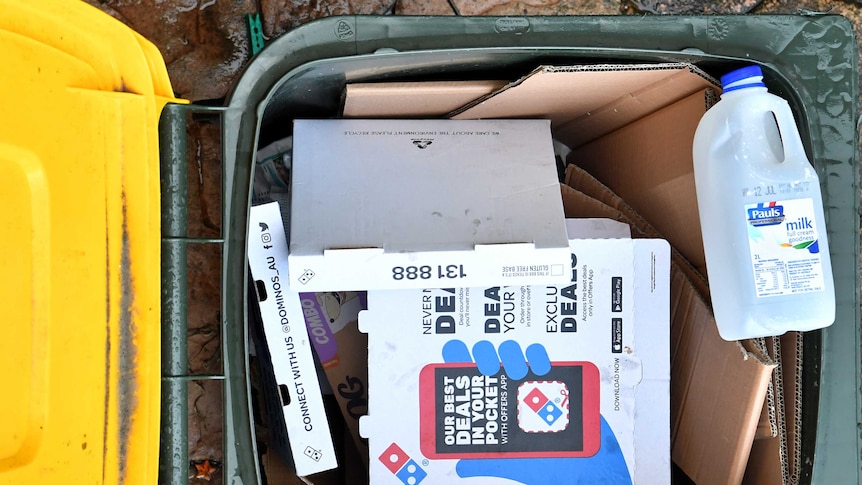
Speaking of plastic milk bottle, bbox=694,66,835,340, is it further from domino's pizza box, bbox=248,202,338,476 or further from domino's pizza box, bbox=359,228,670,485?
domino's pizza box, bbox=248,202,338,476

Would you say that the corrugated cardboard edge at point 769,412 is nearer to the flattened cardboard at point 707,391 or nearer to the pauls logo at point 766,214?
the flattened cardboard at point 707,391

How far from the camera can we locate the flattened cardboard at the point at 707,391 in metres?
0.99

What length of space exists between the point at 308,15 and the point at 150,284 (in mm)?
894

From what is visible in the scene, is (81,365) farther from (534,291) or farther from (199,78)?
(199,78)

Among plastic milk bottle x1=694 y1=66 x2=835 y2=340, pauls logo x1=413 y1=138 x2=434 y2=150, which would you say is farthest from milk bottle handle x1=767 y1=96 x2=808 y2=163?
pauls logo x1=413 y1=138 x2=434 y2=150

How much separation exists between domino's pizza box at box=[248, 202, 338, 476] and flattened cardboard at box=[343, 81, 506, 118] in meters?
0.21

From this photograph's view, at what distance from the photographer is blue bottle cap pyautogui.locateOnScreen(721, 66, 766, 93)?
0.91 metres

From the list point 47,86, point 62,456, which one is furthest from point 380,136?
point 62,456

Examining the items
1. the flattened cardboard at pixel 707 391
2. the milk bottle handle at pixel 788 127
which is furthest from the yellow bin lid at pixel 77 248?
the milk bottle handle at pixel 788 127

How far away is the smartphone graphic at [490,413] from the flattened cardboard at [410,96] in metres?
0.41

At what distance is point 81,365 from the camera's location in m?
0.77

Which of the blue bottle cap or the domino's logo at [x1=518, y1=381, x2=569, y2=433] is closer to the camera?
the blue bottle cap

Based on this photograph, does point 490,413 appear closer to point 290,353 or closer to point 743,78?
point 290,353

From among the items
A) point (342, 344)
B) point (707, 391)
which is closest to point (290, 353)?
point (342, 344)
